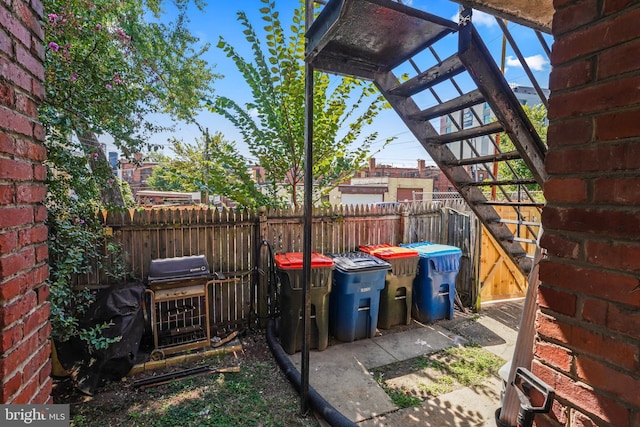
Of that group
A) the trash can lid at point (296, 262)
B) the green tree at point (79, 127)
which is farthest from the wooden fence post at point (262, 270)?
the green tree at point (79, 127)

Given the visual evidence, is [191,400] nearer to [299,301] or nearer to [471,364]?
[299,301]

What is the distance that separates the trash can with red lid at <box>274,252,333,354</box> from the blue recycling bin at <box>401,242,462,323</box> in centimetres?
160

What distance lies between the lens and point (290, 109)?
14.9ft

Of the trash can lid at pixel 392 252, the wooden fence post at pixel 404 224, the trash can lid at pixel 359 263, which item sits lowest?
the trash can lid at pixel 359 263

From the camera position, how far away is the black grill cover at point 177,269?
344 centimetres

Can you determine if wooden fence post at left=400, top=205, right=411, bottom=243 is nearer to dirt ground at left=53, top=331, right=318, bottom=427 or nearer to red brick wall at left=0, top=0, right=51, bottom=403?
dirt ground at left=53, top=331, right=318, bottom=427

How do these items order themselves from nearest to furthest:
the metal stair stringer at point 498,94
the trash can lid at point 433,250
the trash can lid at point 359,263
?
the metal stair stringer at point 498,94 < the trash can lid at point 359,263 < the trash can lid at point 433,250

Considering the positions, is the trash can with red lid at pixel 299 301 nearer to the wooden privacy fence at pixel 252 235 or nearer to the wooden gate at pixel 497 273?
the wooden privacy fence at pixel 252 235

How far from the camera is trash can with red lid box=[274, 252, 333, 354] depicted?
141 inches

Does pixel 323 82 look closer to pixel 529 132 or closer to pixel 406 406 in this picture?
pixel 529 132

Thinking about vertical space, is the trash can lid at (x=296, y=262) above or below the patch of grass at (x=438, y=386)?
above

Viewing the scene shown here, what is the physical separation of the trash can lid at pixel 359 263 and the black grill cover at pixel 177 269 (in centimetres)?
169

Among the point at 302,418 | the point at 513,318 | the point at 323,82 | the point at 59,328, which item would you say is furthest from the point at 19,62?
the point at 513,318

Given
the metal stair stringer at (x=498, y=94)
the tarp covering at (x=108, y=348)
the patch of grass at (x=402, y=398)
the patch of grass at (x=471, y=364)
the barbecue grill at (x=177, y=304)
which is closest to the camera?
the metal stair stringer at (x=498, y=94)
